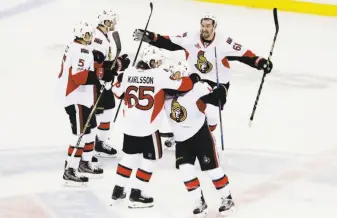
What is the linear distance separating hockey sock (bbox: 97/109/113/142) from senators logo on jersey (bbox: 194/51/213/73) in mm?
650

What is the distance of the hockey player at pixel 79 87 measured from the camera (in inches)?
205

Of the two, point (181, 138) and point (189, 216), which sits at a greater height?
point (181, 138)

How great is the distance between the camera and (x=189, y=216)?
5039 mm

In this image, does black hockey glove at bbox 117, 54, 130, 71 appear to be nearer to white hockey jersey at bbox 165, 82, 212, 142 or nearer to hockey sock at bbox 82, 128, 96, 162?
hockey sock at bbox 82, 128, 96, 162

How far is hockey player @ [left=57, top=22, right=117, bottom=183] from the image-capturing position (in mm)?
5211

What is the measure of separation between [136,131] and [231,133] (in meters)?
1.45

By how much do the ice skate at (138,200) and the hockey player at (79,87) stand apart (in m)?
0.41

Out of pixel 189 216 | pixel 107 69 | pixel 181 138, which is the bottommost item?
pixel 189 216

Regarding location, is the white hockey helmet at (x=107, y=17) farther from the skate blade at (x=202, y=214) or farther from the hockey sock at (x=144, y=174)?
the skate blade at (x=202, y=214)
